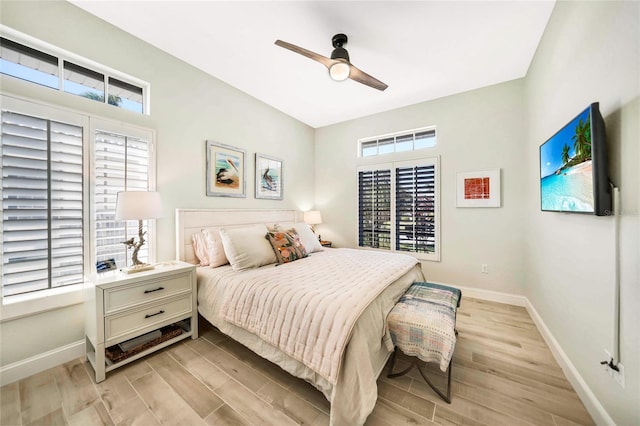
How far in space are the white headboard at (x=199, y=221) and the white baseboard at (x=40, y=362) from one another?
104 centimetres

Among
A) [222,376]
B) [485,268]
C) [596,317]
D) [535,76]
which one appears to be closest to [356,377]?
[222,376]

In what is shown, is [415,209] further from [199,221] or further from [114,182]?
[114,182]

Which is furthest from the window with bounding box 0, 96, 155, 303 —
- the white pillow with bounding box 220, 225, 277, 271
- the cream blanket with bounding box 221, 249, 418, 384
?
the cream blanket with bounding box 221, 249, 418, 384

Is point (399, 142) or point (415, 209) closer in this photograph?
point (415, 209)

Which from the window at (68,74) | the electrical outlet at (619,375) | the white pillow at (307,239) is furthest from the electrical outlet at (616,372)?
the window at (68,74)

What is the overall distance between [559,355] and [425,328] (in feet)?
4.39

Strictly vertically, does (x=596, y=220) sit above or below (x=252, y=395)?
above

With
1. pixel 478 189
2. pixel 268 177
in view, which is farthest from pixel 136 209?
pixel 478 189

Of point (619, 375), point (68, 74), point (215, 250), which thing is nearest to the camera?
point (619, 375)

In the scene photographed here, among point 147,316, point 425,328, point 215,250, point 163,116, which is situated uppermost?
point 163,116

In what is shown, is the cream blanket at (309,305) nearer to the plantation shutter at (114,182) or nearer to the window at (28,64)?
the plantation shutter at (114,182)

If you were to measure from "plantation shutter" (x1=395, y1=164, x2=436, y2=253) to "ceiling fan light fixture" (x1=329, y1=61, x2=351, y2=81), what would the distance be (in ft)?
6.84

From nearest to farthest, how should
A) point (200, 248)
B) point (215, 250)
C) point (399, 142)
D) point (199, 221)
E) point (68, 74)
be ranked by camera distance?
point (68, 74), point (215, 250), point (200, 248), point (199, 221), point (399, 142)

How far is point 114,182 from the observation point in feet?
7.11
